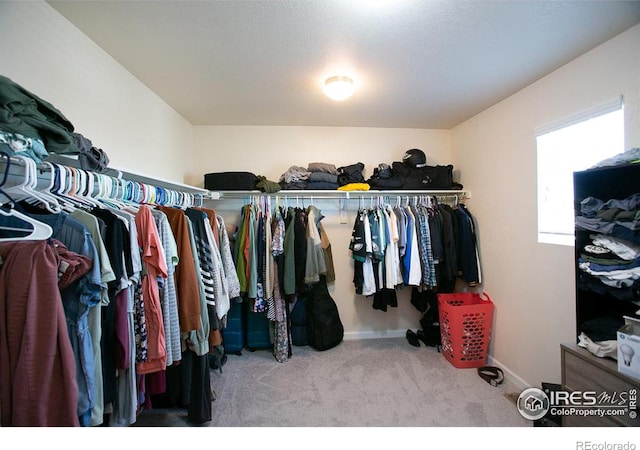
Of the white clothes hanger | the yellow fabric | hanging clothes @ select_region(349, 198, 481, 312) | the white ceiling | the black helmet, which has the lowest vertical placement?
hanging clothes @ select_region(349, 198, 481, 312)

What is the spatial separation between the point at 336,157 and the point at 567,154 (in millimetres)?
1950

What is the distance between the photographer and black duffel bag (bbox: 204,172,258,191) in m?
2.51

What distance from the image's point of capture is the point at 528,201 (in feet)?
6.61

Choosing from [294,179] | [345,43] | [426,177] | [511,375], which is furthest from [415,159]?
[511,375]

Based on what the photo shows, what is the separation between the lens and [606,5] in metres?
1.23

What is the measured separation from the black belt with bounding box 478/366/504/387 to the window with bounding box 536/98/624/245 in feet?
3.87

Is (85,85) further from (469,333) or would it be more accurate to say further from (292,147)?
(469,333)

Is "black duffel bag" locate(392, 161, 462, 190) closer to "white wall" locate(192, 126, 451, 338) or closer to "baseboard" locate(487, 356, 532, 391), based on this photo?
Result: "white wall" locate(192, 126, 451, 338)

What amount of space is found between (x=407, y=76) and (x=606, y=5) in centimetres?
97

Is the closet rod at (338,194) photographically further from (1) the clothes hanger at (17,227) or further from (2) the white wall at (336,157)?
(1) the clothes hanger at (17,227)

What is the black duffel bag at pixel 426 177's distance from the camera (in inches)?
106

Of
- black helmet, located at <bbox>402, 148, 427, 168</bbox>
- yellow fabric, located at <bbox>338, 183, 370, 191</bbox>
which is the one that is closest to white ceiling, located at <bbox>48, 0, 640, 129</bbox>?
black helmet, located at <bbox>402, 148, 427, 168</bbox>
